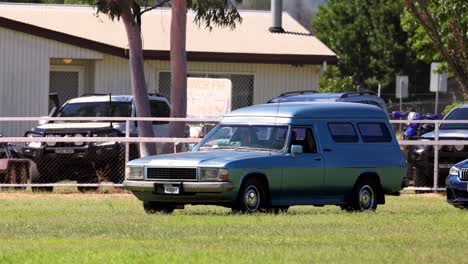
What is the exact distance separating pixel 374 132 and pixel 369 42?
5272 cm

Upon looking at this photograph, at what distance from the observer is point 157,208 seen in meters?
19.6

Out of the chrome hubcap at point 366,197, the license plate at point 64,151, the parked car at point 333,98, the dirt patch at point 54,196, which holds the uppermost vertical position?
the parked car at point 333,98

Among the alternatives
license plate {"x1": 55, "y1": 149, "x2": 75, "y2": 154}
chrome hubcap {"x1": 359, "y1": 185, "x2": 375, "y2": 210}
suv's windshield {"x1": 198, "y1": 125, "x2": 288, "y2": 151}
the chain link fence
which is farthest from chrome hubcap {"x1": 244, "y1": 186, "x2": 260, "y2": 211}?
license plate {"x1": 55, "y1": 149, "x2": 75, "y2": 154}

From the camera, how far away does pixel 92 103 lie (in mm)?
28688

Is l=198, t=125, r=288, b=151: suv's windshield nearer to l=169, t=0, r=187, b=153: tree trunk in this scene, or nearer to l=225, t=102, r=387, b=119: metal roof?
l=225, t=102, r=387, b=119: metal roof

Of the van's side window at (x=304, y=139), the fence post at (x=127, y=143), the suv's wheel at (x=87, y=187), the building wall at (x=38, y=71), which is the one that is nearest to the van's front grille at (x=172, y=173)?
the van's side window at (x=304, y=139)

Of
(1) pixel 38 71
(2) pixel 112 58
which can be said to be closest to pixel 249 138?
(1) pixel 38 71

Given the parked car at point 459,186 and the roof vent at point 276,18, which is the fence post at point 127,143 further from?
the roof vent at point 276,18

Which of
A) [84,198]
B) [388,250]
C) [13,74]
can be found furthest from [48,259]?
[13,74]

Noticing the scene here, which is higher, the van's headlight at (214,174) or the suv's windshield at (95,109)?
the suv's windshield at (95,109)

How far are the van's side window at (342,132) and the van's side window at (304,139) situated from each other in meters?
0.47

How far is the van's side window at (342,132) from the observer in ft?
67.2

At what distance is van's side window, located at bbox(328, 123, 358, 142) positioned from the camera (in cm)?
2048

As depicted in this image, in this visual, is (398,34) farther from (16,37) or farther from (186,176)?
(186,176)
